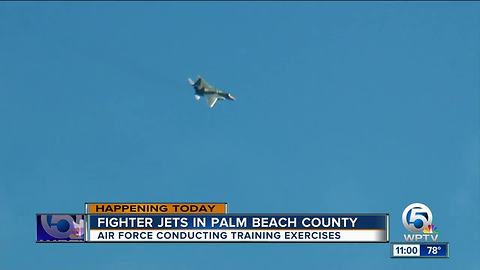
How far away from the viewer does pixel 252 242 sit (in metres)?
117

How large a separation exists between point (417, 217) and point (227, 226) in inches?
1031

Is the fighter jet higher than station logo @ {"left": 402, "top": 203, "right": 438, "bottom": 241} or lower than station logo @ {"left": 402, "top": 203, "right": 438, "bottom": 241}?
higher

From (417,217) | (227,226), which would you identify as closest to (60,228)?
(227,226)

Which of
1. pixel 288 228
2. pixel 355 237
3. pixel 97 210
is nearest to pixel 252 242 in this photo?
pixel 288 228

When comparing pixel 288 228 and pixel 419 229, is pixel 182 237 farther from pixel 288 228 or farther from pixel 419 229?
pixel 419 229

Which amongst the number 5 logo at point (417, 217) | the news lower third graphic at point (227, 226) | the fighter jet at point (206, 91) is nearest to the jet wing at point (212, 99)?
the fighter jet at point (206, 91)

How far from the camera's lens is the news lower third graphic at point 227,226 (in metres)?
117

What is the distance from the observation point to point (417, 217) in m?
117

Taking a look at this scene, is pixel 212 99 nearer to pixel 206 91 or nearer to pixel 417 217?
pixel 206 91

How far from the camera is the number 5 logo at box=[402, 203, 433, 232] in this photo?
117 metres

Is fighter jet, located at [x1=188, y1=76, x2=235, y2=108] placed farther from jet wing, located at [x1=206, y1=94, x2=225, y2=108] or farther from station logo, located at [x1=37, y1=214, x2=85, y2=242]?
station logo, located at [x1=37, y1=214, x2=85, y2=242]

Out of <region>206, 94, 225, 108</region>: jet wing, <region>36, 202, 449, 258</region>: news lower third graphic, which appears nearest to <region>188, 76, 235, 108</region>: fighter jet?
<region>206, 94, 225, 108</region>: jet wing

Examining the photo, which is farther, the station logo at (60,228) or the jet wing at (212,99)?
the jet wing at (212,99)

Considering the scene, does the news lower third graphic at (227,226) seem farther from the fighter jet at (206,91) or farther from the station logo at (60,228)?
the fighter jet at (206,91)
